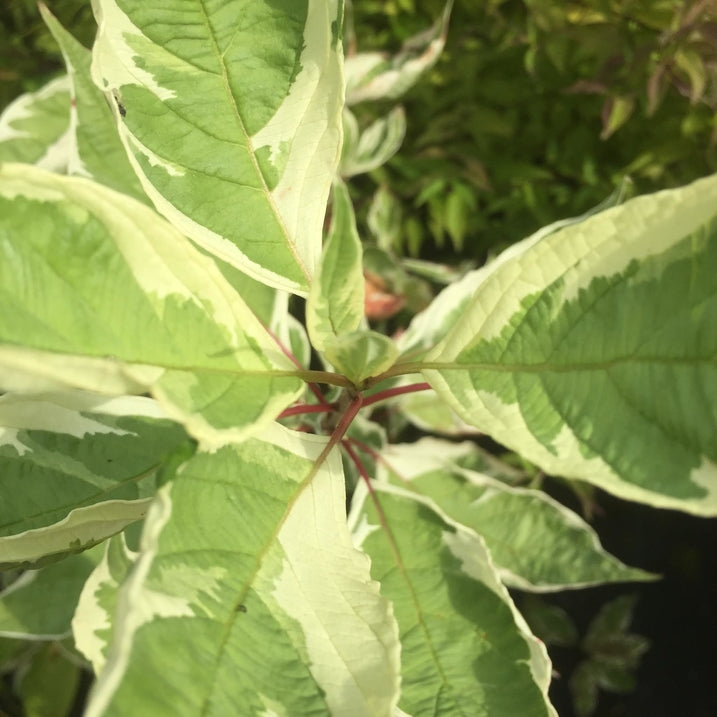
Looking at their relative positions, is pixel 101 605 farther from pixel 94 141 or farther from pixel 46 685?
pixel 46 685

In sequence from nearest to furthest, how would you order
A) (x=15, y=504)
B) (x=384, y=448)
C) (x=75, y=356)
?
(x=75, y=356), (x=15, y=504), (x=384, y=448)

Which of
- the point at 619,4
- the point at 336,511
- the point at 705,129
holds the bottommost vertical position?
the point at 336,511

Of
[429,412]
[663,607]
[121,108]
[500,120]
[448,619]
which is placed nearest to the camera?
[121,108]

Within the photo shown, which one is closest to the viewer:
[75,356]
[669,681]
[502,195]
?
[75,356]

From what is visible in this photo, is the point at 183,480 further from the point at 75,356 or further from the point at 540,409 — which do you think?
the point at 540,409

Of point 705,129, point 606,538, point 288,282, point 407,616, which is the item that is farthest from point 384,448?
point 606,538

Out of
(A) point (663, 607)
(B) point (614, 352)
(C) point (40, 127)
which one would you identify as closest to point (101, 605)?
(B) point (614, 352)
